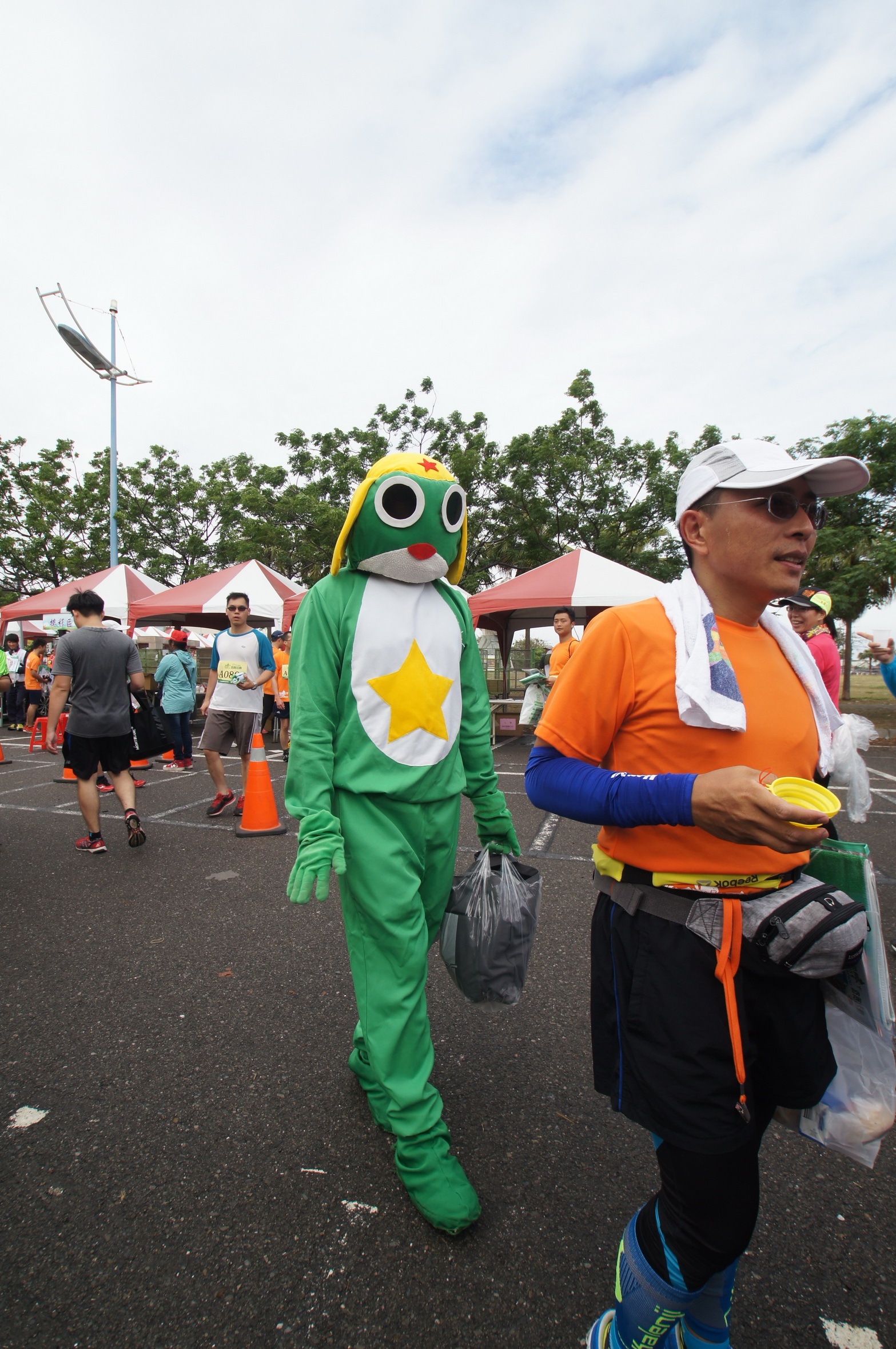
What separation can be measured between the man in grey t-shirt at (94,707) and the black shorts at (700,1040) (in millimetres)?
4464

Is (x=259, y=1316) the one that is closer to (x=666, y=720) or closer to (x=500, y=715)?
(x=666, y=720)

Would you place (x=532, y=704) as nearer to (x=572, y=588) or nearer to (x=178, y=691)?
(x=572, y=588)

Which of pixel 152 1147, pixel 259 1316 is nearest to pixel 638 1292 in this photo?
pixel 259 1316

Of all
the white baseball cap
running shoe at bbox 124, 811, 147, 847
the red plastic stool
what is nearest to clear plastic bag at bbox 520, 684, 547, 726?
running shoe at bbox 124, 811, 147, 847

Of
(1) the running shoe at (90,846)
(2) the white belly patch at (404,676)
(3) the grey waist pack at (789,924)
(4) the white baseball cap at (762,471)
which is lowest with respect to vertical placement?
(1) the running shoe at (90,846)

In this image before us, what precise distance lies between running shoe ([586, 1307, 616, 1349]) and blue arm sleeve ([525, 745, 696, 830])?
1.04 m

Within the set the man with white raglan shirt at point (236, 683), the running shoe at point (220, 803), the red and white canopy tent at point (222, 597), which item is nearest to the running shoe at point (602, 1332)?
the man with white raglan shirt at point (236, 683)

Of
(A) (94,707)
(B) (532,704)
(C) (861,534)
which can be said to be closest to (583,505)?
(C) (861,534)

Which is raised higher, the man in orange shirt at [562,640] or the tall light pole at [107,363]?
the tall light pole at [107,363]

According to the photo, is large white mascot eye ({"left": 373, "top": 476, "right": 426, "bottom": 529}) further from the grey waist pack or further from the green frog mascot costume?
the grey waist pack

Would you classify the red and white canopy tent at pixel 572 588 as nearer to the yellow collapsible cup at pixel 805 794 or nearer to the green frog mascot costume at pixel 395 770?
the green frog mascot costume at pixel 395 770

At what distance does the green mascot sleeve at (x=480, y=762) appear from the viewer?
7.27 feet

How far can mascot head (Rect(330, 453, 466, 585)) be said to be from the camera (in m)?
2.06

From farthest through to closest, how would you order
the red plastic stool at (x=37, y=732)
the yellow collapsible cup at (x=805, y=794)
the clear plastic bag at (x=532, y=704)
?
the red plastic stool at (x=37, y=732), the clear plastic bag at (x=532, y=704), the yellow collapsible cup at (x=805, y=794)
